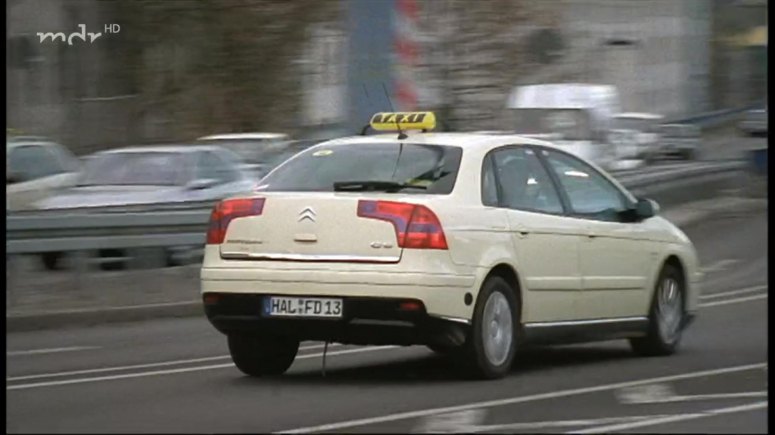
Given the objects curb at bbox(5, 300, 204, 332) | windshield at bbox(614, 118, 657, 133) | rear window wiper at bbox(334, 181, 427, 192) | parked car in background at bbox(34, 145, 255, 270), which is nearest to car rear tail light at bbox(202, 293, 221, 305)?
rear window wiper at bbox(334, 181, 427, 192)

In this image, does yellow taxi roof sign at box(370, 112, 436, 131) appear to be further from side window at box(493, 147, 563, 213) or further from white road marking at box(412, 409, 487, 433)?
white road marking at box(412, 409, 487, 433)

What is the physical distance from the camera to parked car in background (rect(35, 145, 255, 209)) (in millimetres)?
23188

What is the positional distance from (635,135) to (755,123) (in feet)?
7.59

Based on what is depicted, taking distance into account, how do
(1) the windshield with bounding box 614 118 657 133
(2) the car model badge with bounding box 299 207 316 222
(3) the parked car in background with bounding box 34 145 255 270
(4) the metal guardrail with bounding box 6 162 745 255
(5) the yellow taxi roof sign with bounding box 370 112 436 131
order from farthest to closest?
(1) the windshield with bounding box 614 118 657 133
(3) the parked car in background with bounding box 34 145 255 270
(4) the metal guardrail with bounding box 6 162 745 255
(5) the yellow taxi roof sign with bounding box 370 112 436 131
(2) the car model badge with bounding box 299 207 316 222

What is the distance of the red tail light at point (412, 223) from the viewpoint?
10.6 metres

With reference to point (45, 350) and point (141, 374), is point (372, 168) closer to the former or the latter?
point (141, 374)

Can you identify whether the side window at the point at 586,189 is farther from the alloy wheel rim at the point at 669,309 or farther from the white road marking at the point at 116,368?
the white road marking at the point at 116,368

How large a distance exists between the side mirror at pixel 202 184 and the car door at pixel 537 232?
12.1 meters

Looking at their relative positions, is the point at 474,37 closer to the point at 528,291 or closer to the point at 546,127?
the point at 546,127

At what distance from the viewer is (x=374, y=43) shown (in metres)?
30.7

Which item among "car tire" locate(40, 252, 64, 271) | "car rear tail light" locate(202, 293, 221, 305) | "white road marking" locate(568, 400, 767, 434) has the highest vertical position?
"car rear tail light" locate(202, 293, 221, 305)

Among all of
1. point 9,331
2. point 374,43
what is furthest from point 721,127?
point 9,331

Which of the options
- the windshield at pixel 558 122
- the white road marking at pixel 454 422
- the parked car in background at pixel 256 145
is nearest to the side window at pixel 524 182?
the white road marking at pixel 454 422

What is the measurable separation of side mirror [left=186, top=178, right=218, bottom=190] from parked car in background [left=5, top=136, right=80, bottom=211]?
5.84 feet
